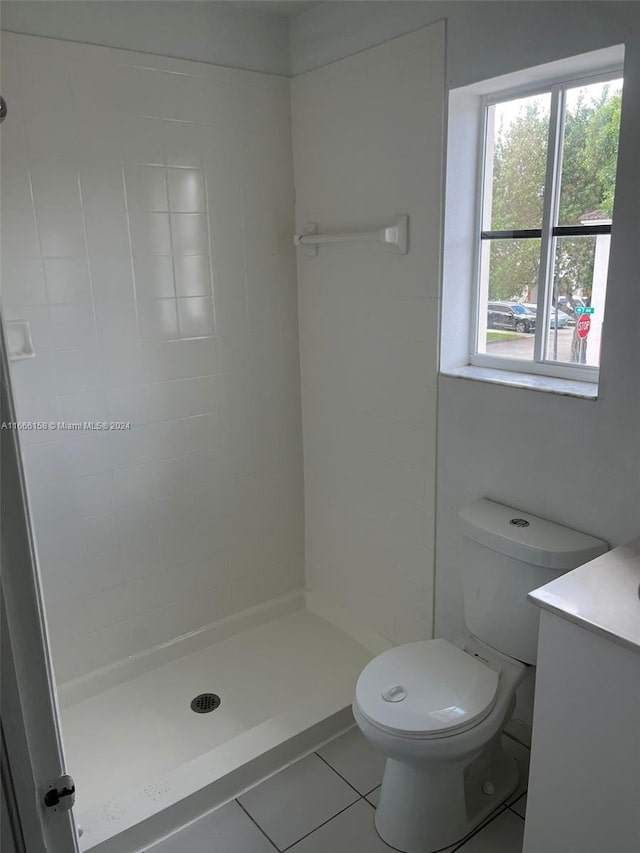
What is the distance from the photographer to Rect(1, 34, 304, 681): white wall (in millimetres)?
2008

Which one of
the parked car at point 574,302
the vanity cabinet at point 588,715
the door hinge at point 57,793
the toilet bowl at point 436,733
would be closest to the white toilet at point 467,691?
the toilet bowl at point 436,733

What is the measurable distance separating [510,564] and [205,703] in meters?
1.24

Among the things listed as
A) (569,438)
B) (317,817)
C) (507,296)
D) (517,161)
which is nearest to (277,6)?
(517,161)

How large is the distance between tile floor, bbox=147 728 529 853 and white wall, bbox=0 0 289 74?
92.5 inches

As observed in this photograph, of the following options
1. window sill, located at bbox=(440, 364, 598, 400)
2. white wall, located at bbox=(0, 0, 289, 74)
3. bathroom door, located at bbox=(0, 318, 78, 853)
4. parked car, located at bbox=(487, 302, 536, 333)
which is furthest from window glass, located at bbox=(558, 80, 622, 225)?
bathroom door, located at bbox=(0, 318, 78, 853)

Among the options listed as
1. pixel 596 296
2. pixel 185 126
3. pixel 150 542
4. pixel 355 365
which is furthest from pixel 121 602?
pixel 596 296

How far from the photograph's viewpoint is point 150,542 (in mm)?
2426

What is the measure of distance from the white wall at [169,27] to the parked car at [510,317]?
3.93 ft

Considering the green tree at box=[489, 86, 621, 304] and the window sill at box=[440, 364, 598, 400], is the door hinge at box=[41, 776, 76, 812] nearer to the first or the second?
the window sill at box=[440, 364, 598, 400]

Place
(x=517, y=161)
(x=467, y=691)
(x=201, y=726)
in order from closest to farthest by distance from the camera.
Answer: (x=467, y=691), (x=517, y=161), (x=201, y=726)

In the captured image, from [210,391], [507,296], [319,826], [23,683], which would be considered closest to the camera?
[23,683]

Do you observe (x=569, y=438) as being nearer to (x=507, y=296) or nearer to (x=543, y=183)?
(x=507, y=296)

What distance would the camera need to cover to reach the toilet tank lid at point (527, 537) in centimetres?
171

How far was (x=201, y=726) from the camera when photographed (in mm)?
2225
